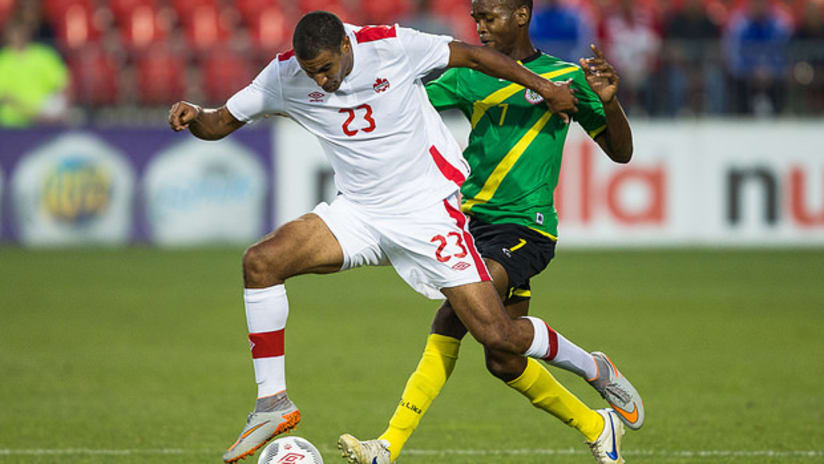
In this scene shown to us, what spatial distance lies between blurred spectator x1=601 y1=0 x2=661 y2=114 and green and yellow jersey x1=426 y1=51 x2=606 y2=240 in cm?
939

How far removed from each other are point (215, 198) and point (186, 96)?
1446 mm

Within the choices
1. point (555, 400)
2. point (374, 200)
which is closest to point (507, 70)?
point (374, 200)

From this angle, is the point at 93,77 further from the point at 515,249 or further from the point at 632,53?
the point at 515,249

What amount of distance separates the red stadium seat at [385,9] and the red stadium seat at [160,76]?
129 inches

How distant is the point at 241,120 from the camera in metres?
5.56

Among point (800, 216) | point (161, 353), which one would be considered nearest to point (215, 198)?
point (161, 353)

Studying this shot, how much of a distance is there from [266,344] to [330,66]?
1.25 meters

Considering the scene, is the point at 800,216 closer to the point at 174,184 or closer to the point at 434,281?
the point at 174,184

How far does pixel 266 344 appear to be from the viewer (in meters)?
5.38

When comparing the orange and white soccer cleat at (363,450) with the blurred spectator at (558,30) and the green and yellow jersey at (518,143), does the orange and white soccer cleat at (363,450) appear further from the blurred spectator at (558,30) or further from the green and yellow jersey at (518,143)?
the blurred spectator at (558,30)

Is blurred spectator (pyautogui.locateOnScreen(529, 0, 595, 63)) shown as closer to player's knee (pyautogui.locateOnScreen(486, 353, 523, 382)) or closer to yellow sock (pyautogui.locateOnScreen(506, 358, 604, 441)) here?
yellow sock (pyautogui.locateOnScreen(506, 358, 604, 441))

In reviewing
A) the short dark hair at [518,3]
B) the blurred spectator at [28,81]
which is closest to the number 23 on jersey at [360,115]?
the short dark hair at [518,3]

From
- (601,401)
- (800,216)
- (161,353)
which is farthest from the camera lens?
(800,216)

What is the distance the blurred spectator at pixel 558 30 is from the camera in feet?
49.5
